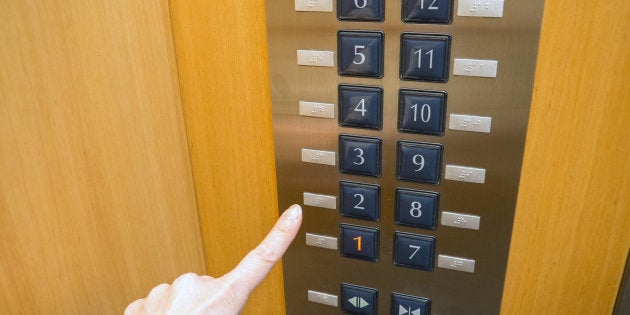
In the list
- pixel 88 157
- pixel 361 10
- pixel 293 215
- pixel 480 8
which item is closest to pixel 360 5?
pixel 361 10

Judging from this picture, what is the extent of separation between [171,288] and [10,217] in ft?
0.51

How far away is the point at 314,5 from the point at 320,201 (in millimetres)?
225

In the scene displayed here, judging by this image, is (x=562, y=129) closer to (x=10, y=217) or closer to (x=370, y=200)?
(x=370, y=200)

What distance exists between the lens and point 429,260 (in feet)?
1.91

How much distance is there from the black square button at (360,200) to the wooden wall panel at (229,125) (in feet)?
0.32

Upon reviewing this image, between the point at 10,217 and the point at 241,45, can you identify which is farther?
the point at 241,45

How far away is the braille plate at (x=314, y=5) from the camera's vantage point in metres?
0.51

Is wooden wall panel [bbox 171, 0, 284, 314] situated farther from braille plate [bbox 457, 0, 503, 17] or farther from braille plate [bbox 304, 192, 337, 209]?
braille plate [bbox 457, 0, 503, 17]

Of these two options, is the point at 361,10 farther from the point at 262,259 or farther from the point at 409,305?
the point at 409,305

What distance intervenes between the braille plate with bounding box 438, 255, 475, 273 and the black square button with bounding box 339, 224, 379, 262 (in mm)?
76

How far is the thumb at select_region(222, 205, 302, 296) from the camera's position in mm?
444

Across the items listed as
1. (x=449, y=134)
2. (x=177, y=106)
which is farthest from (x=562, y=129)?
(x=177, y=106)

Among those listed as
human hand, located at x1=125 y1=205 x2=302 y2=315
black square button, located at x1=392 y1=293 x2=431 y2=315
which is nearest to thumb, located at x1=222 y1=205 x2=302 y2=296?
human hand, located at x1=125 y1=205 x2=302 y2=315

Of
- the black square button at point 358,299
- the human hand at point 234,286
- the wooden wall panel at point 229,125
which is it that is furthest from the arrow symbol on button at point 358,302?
the human hand at point 234,286
